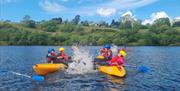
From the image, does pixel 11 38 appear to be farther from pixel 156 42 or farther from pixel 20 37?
pixel 156 42

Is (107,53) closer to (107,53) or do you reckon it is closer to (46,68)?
(107,53)

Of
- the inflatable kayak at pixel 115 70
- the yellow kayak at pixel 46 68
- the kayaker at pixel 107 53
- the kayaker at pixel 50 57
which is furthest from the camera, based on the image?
the kayaker at pixel 107 53

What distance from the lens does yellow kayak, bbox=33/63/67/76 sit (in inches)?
1216

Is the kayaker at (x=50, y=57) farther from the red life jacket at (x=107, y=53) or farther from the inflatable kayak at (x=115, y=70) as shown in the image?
the red life jacket at (x=107, y=53)

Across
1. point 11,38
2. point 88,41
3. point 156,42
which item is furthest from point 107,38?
point 11,38

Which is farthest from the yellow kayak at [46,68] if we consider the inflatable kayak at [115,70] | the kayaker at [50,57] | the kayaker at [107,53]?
the kayaker at [107,53]

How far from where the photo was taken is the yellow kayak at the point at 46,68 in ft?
101

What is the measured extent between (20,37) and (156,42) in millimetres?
71699

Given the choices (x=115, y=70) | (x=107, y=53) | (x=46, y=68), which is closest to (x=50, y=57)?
(x=46, y=68)

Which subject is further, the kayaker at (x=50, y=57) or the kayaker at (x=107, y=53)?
the kayaker at (x=107, y=53)

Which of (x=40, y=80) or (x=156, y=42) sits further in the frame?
(x=156, y=42)

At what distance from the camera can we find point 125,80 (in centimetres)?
2886

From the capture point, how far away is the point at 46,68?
103 ft

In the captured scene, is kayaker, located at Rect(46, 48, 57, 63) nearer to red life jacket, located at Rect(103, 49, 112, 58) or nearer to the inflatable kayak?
the inflatable kayak
